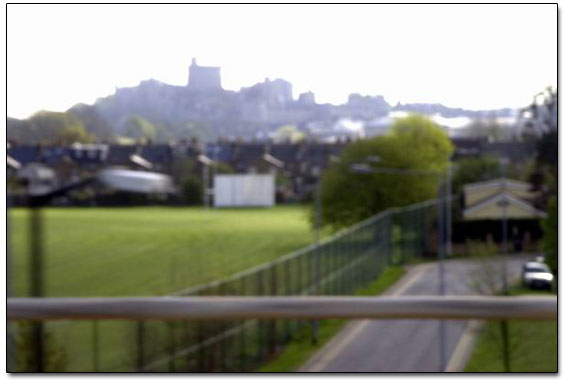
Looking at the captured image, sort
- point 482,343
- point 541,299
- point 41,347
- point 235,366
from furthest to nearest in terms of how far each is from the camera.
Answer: point 235,366
point 41,347
point 482,343
point 541,299

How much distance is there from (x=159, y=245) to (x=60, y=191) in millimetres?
575

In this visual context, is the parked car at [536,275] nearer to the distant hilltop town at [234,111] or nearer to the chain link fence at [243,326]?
the chain link fence at [243,326]

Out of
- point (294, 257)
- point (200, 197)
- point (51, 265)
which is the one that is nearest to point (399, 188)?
point (294, 257)

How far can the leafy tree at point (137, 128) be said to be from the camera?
3582mm

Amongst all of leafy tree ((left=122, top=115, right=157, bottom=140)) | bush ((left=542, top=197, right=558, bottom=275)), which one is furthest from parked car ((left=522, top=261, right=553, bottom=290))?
leafy tree ((left=122, top=115, right=157, bottom=140))

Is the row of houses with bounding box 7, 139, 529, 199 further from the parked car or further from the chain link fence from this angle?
the parked car

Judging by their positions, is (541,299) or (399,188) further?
(399,188)

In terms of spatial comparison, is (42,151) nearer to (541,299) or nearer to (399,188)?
(399,188)

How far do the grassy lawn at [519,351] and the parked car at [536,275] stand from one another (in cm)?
50

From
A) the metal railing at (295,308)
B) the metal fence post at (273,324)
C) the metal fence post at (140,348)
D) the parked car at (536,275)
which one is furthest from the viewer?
the parked car at (536,275)

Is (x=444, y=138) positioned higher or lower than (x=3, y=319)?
higher

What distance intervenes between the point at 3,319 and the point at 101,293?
5.50 ft

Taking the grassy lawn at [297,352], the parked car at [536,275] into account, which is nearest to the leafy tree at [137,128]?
the grassy lawn at [297,352]

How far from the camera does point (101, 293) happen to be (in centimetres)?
339
